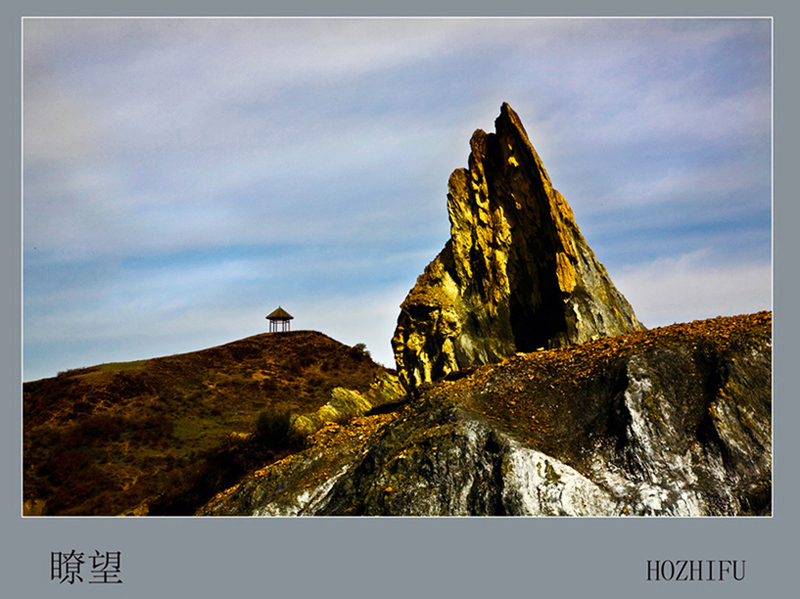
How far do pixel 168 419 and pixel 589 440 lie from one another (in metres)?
23.2

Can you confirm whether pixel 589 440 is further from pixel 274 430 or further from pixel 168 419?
pixel 168 419

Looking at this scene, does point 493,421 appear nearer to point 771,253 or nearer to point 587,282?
point 771,253

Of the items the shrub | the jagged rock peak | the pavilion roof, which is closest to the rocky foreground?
the jagged rock peak

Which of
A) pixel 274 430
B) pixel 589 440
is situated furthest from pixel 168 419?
pixel 589 440

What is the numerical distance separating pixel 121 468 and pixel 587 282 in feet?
61.3

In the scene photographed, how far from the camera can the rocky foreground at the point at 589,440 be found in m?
12.8

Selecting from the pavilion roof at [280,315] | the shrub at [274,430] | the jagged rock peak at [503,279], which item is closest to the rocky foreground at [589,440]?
the jagged rock peak at [503,279]

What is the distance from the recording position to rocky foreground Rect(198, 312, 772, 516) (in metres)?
12.8

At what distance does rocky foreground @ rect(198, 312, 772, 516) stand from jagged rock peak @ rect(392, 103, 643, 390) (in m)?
4.23

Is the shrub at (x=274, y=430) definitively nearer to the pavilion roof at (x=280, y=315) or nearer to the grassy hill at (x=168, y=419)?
the grassy hill at (x=168, y=419)

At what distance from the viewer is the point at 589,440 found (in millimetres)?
13914

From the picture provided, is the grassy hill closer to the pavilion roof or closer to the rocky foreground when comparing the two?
the pavilion roof

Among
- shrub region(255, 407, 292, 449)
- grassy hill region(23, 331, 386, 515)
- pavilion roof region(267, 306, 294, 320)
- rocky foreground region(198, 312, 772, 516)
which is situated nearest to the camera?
rocky foreground region(198, 312, 772, 516)

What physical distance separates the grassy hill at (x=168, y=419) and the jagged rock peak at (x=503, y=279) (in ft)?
19.5
